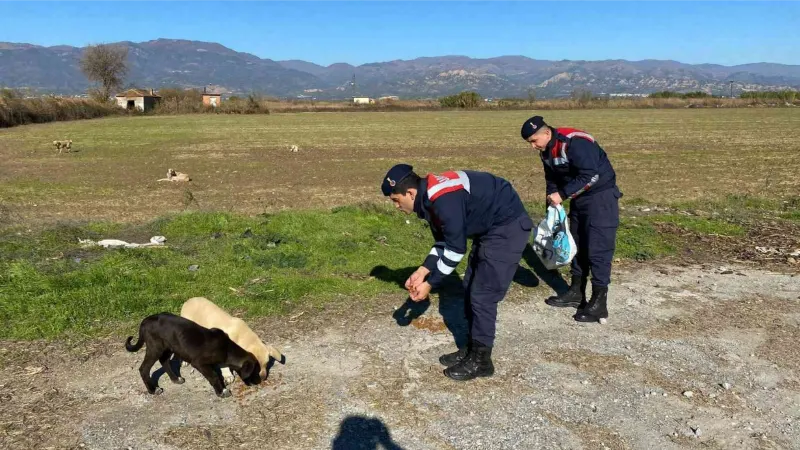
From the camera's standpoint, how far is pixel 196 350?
4711 mm

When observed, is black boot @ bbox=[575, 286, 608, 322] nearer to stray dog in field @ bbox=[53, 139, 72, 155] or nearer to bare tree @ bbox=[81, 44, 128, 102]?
stray dog in field @ bbox=[53, 139, 72, 155]

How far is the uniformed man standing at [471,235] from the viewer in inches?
180

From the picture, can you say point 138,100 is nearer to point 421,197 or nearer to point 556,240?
point 556,240

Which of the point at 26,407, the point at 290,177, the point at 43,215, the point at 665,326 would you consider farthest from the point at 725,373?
the point at 290,177

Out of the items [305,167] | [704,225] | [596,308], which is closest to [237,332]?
[596,308]

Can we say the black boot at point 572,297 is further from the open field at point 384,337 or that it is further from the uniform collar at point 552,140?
the uniform collar at point 552,140

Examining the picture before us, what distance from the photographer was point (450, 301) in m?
7.20

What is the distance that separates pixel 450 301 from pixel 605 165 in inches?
94.7

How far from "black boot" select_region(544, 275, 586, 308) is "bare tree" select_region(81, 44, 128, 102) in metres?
113

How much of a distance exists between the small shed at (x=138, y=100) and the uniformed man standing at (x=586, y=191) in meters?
83.3

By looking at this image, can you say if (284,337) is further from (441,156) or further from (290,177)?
(441,156)

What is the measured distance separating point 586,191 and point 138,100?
298ft

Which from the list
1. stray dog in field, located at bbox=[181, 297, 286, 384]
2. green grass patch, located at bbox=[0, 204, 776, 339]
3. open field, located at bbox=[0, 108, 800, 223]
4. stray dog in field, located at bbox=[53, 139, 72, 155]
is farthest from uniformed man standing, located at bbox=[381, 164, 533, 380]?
stray dog in field, located at bbox=[53, 139, 72, 155]

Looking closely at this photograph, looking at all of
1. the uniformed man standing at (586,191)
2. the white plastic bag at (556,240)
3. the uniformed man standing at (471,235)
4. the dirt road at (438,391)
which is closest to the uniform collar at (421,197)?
the uniformed man standing at (471,235)
